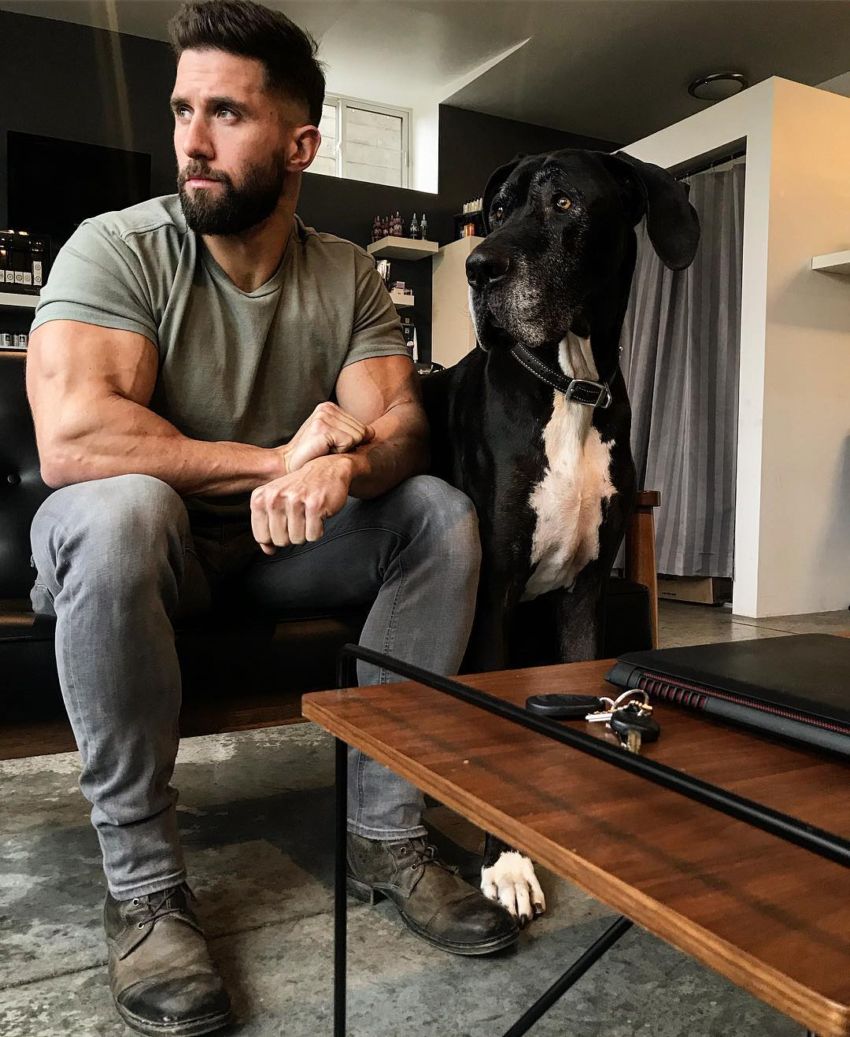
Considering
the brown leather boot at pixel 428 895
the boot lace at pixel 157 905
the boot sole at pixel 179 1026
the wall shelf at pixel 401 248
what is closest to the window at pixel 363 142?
the wall shelf at pixel 401 248

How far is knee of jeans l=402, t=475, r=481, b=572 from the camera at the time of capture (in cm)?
120

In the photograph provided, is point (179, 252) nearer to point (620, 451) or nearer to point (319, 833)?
point (620, 451)

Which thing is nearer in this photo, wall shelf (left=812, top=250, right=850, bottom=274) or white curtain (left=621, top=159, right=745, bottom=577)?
wall shelf (left=812, top=250, right=850, bottom=274)

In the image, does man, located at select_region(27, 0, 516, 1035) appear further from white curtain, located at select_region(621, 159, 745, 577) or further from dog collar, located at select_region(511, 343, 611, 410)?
white curtain, located at select_region(621, 159, 745, 577)

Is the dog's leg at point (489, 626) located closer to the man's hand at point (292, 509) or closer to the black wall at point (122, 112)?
the man's hand at point (292, 509)

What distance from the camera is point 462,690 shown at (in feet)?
2.16

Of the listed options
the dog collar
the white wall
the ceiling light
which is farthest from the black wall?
the dog collar

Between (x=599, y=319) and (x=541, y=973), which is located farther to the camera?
(x=599, y=319)

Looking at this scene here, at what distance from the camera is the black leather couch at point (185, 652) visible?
1.09 m

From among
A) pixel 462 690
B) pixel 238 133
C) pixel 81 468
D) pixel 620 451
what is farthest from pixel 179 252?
pixel 462 690

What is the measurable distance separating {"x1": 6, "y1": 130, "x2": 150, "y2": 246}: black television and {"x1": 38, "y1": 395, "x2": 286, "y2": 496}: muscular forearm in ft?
13.0

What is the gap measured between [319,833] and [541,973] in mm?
528

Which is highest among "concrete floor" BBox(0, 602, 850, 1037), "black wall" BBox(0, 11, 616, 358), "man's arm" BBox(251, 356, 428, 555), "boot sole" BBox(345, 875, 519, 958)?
"black wall" BBox(0, 11, 616, 358)

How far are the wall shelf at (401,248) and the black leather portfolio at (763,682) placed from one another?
4.88 meters
